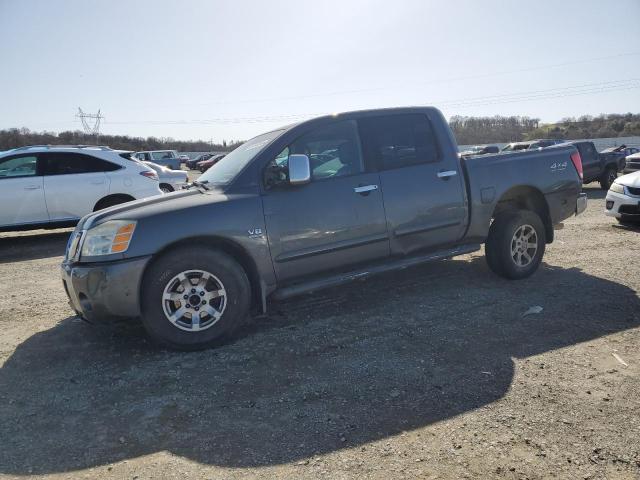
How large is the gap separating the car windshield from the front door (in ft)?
0.96

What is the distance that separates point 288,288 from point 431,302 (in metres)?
1.55

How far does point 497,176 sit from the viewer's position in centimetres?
504

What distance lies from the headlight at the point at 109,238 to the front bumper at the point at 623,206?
824 cm

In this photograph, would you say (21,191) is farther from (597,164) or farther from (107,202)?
(597,164)

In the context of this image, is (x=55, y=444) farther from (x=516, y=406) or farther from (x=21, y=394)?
(x=516, y=406)

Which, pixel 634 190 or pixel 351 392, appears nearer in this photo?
pixel 351 392

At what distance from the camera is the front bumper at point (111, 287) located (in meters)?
3.51

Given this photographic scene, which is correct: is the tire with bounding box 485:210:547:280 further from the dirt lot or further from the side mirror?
the side mirror

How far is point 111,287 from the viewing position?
11.5ft

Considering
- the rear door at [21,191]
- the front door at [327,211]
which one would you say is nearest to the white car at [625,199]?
the front door at [327,211]

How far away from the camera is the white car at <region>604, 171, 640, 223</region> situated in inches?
317

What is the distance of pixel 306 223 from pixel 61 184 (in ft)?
21.7

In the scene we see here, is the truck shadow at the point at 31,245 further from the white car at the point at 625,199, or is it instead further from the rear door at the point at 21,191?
the white car at the point at 625,199

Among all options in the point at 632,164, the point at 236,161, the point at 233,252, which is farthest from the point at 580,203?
the point at 632,164
